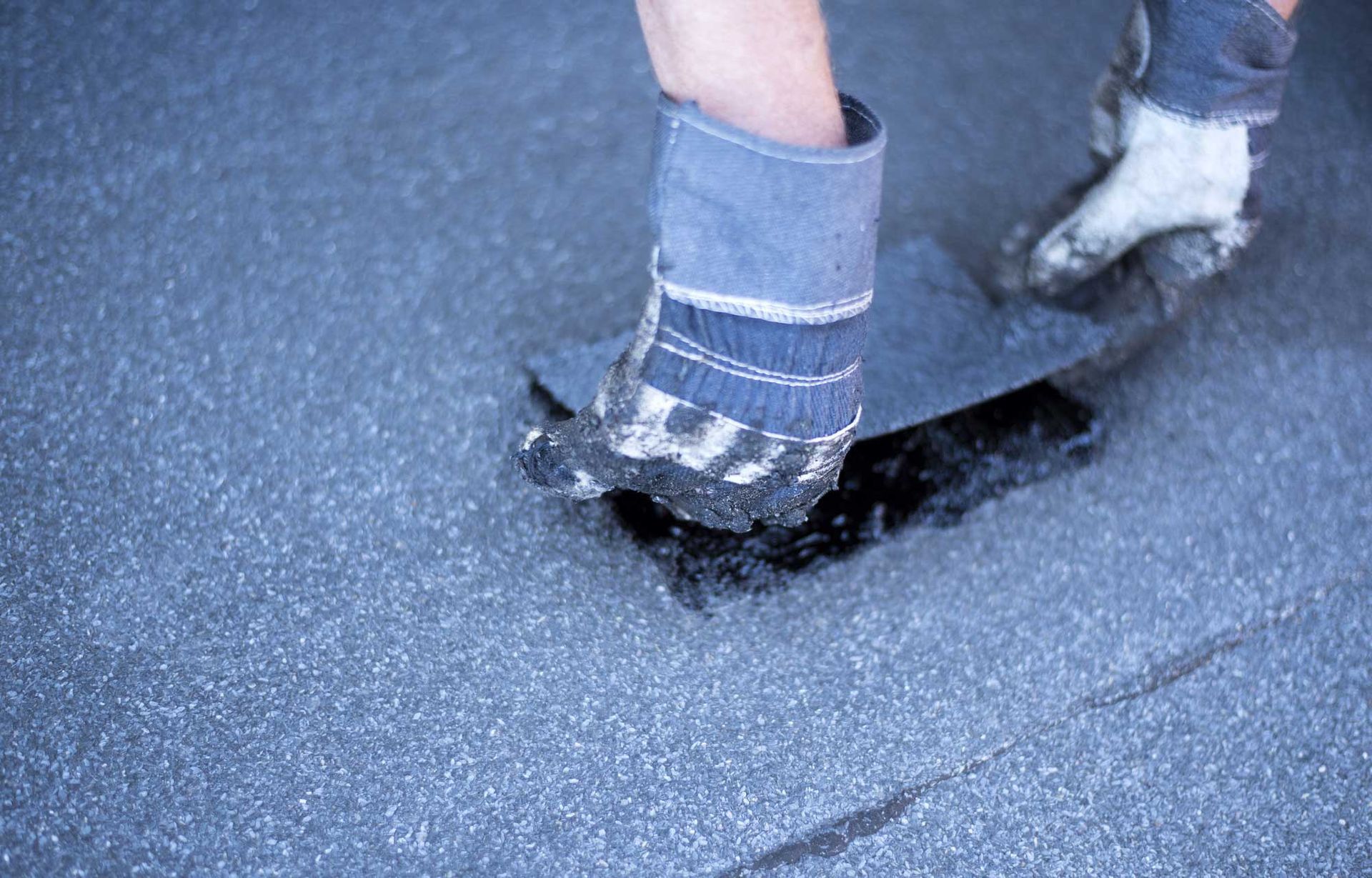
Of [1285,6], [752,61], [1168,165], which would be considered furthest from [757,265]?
[1285,6]

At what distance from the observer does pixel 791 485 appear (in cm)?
129

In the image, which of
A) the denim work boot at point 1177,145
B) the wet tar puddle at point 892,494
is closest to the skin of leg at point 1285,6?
the denim work boot at point 1177,145

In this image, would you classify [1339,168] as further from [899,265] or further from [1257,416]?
[899,265]

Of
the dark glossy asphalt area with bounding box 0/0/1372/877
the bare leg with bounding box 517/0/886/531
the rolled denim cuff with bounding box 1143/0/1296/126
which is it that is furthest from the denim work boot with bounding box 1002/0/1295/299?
the bare leg with bounding box 517/0/886/531

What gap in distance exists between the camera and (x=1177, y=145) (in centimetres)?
161

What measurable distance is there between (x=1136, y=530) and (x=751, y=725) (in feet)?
2.14

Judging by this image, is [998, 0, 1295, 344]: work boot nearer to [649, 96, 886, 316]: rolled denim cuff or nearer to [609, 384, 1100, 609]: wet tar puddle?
[609, 384, 1100, 609]: wet tar puddle

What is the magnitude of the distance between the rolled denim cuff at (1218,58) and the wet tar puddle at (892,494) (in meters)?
0.47

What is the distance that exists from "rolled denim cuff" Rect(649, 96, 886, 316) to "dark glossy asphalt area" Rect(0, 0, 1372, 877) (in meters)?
0.46

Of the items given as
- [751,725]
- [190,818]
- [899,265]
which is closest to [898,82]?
[899,265]

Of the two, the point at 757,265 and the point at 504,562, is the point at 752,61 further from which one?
the point at 504,562

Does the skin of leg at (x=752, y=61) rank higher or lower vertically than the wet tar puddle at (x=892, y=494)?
higher

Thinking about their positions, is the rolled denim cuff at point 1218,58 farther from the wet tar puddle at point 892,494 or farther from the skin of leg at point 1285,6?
the wet tar puddle at point 892,494

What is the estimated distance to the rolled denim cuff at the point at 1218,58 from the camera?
4.94 ft
